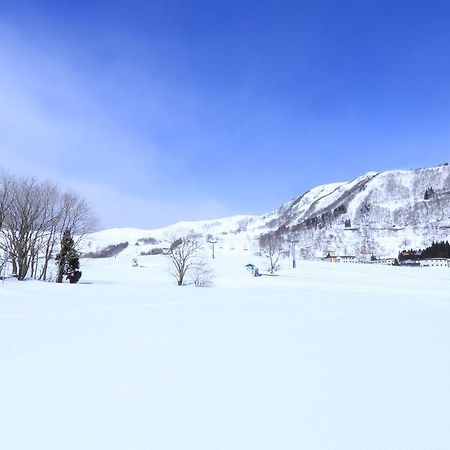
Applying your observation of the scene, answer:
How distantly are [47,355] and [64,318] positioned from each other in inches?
208

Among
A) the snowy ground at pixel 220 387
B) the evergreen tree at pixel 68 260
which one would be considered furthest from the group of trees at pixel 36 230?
the snowy ground at pixel 220 387

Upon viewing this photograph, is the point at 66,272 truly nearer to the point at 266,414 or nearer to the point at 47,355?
the point at 47,355

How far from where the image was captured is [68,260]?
38.0m

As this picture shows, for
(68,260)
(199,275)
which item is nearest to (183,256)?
(199,275)

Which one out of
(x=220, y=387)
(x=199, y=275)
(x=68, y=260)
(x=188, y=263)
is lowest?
(x=220, y=387)

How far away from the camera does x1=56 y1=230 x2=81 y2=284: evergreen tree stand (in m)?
37.6

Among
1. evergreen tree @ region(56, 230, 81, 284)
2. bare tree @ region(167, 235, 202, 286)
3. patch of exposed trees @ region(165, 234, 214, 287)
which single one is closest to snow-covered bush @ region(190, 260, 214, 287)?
patch of exposed trees @ region(165, 234, 214, 287)

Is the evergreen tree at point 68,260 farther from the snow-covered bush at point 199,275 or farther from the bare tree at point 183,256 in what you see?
the snow-covered bush at point 199,275

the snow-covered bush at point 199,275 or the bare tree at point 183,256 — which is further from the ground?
the bare tree at point 183,256

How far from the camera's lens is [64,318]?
41.0ft

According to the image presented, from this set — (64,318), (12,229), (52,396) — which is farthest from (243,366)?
(12,229)

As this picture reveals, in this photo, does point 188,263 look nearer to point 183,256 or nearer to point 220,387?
point 183,256

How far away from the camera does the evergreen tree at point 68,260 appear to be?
3759cm

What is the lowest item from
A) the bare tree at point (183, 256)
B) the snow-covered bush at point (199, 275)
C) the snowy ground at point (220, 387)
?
the snowy ground at point (220, 387)
